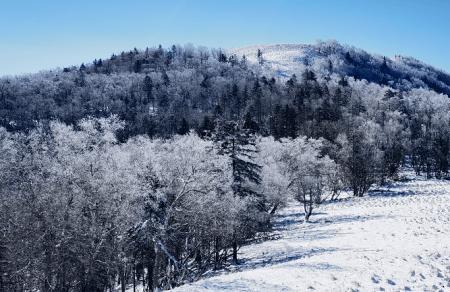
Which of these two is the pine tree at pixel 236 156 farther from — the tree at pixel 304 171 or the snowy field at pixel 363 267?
the tree at pixel 304 171

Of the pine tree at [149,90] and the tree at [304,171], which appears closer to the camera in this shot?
the tree at [304,171]

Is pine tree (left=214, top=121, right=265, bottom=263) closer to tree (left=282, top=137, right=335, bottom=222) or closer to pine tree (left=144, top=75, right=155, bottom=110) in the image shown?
tree (left=282, top=137, right=335, bottom=222)

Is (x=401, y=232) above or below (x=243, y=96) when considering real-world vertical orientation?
below

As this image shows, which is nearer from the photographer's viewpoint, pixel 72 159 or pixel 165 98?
pixel 72 159

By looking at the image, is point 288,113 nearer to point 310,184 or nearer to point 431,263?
point 310,184

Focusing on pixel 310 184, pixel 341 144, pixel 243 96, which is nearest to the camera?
pixel 310 184

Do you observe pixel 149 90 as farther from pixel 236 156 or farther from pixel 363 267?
pixel 363 267

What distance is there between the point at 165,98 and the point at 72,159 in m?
141

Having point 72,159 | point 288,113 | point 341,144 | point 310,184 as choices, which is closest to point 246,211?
point 72,159

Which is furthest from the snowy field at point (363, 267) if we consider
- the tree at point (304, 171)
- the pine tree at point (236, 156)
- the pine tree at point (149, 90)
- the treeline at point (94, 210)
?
the pine tree at point (149, 90)

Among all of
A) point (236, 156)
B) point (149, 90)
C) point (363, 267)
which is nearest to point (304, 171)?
point (236, 156)

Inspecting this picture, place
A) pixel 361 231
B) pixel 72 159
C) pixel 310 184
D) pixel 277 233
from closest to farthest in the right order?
pixel 72 159 → pixel 361 231 → pixel 277 233 → pixel 310 184

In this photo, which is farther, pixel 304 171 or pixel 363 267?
pixel 304 171

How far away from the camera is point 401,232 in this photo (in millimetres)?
26422
